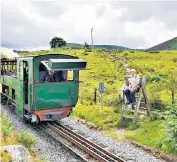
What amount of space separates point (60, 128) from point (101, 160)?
4379 millimetres

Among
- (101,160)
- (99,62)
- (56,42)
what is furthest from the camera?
(56,42)

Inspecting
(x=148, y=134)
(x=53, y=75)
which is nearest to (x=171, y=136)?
(x=148, y=134)

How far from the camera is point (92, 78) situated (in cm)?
3328

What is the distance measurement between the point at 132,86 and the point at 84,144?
3879 mm

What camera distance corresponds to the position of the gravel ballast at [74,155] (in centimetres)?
1069

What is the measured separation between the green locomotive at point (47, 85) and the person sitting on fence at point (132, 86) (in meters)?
2.11

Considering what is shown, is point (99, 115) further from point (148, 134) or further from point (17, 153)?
point (17, 153)

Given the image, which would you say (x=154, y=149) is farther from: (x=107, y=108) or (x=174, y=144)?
(x=107, y=108)

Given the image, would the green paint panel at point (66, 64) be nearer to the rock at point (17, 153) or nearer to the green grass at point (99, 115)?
the green grass at point (99, 115)

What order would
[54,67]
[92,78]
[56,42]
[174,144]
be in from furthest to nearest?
[56,42]
[92,78]
[54,67]
[174,144]

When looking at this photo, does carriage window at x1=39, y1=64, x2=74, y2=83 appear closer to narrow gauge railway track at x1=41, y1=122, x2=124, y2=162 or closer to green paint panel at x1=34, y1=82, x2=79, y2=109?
green paint panel at x1=34, y1=82, x2=79, y2=109

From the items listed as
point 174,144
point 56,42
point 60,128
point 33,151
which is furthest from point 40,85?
point 56,42

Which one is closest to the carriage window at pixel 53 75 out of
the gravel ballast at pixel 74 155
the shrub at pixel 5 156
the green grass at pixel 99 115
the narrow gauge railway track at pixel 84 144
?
the narrow gauge railway track at pixel 84 144

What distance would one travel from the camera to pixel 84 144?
39.2 feet
